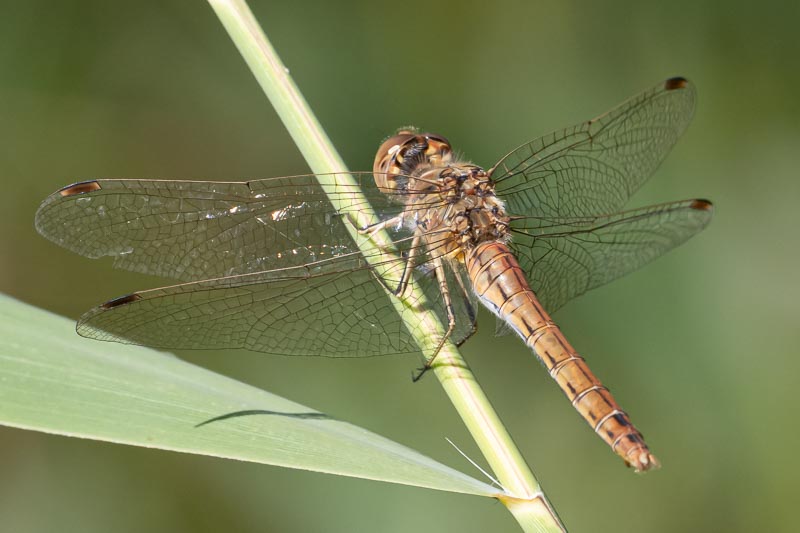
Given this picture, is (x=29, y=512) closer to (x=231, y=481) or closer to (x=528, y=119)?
(x=231, y=481)

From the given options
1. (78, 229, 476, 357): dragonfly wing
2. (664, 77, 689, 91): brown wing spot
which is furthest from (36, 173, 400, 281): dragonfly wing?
(664, 77, 689, 91): brown wing spot

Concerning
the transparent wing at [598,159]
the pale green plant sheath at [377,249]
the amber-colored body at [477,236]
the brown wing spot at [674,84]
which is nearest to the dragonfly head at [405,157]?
the amber-colored body at [477,236]

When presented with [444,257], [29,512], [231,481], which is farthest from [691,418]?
[29,512]

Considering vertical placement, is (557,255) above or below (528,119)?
below

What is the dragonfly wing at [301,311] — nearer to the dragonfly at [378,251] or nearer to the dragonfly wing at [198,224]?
the dragonfly at [378,251]

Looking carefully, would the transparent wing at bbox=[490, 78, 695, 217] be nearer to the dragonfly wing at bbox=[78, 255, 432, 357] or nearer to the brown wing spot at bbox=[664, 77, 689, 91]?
the brown wing spot at bbox=[664, 77, 689, 91]

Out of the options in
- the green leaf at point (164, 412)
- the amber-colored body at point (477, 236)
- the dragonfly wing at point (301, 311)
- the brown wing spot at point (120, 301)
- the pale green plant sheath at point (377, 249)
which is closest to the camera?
the green leaf at point (164, 412)
